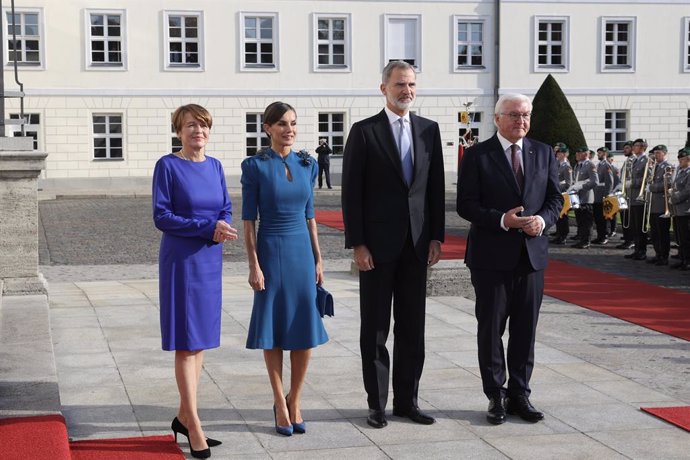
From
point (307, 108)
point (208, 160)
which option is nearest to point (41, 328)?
point (208, 160)

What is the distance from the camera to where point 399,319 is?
6883 millimetres

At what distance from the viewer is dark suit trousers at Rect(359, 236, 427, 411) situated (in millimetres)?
6777

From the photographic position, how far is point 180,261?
617 centimetres

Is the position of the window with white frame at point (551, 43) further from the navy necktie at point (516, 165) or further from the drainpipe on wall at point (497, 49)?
the navy necktie at point (516, 165)

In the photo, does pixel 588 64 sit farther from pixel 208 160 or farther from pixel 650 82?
pixel 208 160

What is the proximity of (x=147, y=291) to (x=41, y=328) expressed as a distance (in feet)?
13.1

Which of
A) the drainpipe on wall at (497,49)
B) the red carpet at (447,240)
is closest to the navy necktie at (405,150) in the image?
the red carpet at (447,240)

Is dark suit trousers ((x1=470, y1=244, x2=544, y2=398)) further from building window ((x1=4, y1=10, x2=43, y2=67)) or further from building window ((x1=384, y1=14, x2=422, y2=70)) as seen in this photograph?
building window ((x1=384, y1=14, x2=422, y2=70))

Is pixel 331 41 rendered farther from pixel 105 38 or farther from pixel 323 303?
pixel 323 303

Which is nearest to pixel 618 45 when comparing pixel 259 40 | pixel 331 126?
pixel 331 126

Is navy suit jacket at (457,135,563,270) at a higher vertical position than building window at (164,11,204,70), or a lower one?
lower

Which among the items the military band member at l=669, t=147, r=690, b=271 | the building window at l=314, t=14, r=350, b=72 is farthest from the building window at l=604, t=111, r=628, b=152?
the military band member at l=669, t=147, r=690, b=271

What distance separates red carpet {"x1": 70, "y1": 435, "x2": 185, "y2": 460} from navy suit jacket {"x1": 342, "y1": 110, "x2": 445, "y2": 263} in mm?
1633

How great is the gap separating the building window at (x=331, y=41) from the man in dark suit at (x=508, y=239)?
33516 mm
